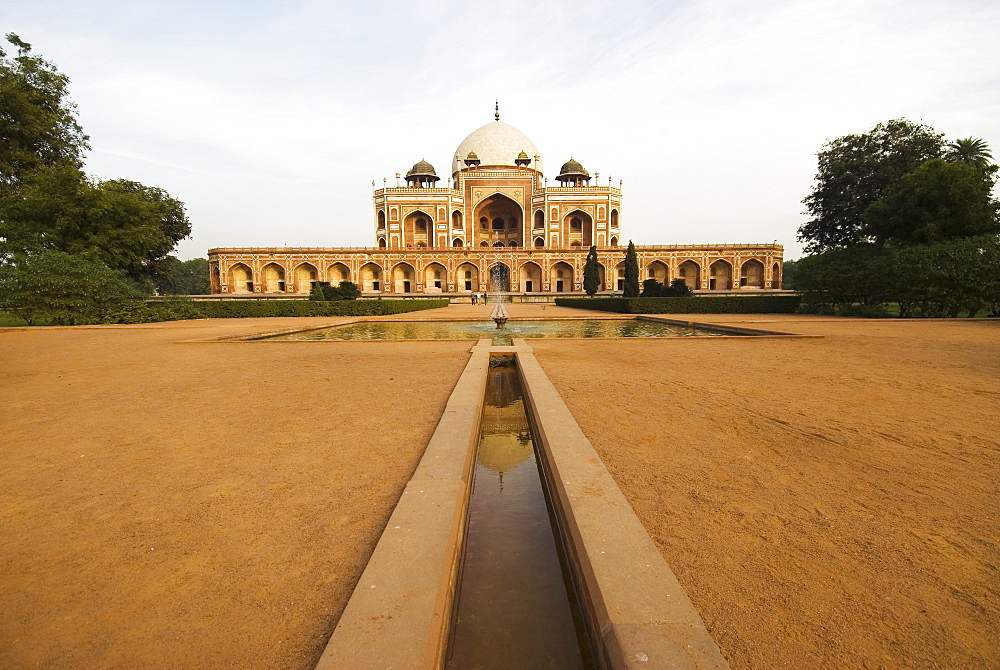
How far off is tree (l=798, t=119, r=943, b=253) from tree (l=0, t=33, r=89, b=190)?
29.5 meters

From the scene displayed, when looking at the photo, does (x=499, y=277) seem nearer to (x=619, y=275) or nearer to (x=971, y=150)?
(x=619, y=275)

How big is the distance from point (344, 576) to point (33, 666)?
65cm

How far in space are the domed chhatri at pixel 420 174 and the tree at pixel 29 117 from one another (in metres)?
24.2

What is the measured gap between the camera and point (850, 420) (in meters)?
2.87

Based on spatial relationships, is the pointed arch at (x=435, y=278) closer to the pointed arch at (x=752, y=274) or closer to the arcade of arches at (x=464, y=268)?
the arcade of arches at (x=464, y=268)

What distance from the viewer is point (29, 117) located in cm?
1692

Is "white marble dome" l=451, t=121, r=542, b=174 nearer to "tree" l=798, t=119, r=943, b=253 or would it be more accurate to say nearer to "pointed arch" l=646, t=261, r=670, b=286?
"pointed arch" l=646, t=261, r=670, b=286

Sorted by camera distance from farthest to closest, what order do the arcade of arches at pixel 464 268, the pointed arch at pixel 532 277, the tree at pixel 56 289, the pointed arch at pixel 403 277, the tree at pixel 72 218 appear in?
the pointed arch at pixel 532 277 < the pointed arch at pixel 403 277 < the arcade of arches at pixel 464 268 < the tree at pixel 72 218 < the tree at pixel 56 289

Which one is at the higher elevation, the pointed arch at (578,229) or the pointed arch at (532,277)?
the pointed arch at (578,229)

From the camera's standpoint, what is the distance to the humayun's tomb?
1320 inches

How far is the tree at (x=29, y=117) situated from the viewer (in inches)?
658

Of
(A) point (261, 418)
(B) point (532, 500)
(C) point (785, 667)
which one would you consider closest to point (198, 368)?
(A) point (261, 418)

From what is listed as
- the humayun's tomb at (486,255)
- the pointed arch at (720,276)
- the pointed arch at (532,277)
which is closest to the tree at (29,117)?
the humayun's tomb at (486,255)

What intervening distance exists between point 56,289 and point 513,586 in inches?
609
